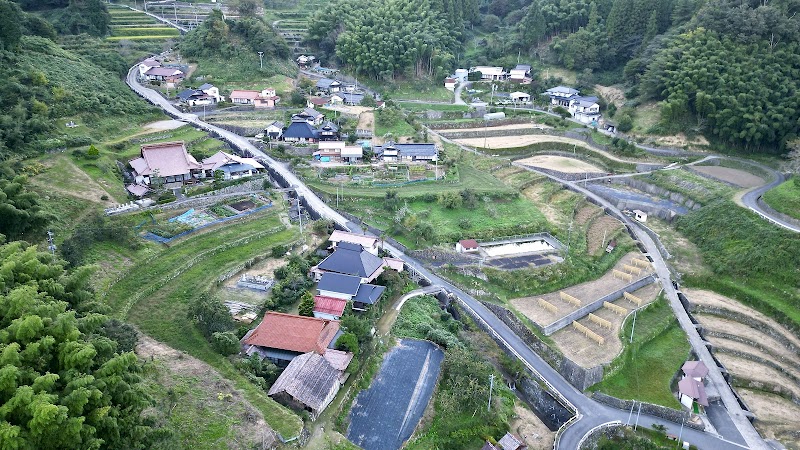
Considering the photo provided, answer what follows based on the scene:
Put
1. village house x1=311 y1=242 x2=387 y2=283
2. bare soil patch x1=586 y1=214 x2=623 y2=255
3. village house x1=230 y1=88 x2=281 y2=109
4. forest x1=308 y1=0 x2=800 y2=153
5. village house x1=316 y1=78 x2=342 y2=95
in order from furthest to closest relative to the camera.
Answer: village house x1=316 y1=78 x2=342 y2=95 < village house x1=230 y1=88 x2=281 y2=109 < forest x1=308 y1=0 x2=800 y2=153 < bare soil patch x1=586 y1=214 x2=623 y2=255 < village house x1=311 y1=242 x2=387 y2=283

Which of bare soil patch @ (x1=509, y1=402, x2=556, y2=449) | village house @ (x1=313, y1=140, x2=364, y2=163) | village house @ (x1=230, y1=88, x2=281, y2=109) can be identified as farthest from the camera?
village house @ (x1=230, y1=88, x2=281, y2=109)

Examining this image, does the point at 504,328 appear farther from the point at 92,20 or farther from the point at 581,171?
the point at 92,20

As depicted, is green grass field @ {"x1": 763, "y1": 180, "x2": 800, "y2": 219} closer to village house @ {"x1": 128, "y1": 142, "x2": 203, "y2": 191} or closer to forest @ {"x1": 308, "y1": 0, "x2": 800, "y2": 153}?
forest @ {"x1": 308, "y1": 0, "x2": 800, "y2": 153}

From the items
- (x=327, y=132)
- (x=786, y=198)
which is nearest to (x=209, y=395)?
(x=327, y=132)

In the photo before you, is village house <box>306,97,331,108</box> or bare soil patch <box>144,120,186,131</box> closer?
bare soil patch <box>144,120,186,131</box>

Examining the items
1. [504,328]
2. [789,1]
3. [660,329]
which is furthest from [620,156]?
[504,328]

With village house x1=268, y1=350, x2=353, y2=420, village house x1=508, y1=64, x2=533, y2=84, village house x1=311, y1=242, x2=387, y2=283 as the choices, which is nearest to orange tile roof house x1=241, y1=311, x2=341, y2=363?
village house x1=268, y1=350, x2=353, y2=420
